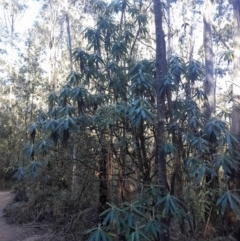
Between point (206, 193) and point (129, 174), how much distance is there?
1.39 meters

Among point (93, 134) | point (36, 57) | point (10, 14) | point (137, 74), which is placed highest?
point (10, 14)

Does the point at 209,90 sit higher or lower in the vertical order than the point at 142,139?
higher

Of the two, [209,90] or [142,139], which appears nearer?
[142,139]

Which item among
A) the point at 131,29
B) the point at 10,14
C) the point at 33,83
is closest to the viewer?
the point at 131,29

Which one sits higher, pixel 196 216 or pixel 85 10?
pixel 85 10

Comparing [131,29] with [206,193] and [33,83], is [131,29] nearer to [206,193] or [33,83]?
[206,193]

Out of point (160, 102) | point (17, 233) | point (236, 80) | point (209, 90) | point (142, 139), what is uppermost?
point (209, 90)

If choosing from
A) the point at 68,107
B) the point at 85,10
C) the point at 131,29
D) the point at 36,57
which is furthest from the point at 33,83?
the point at 68,107

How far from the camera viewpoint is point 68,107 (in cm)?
534

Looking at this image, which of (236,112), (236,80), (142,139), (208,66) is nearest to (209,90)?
(208,66)

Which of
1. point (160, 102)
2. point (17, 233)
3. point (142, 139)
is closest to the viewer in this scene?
point (160, 102)

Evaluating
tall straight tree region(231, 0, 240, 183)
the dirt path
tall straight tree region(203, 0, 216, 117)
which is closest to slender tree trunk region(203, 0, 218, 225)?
tall straight tree region(203, 0, 216, 117)

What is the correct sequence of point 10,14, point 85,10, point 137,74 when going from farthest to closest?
point 10,14
point 85,10
point 137,74

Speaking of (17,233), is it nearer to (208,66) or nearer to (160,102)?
(160,102)
